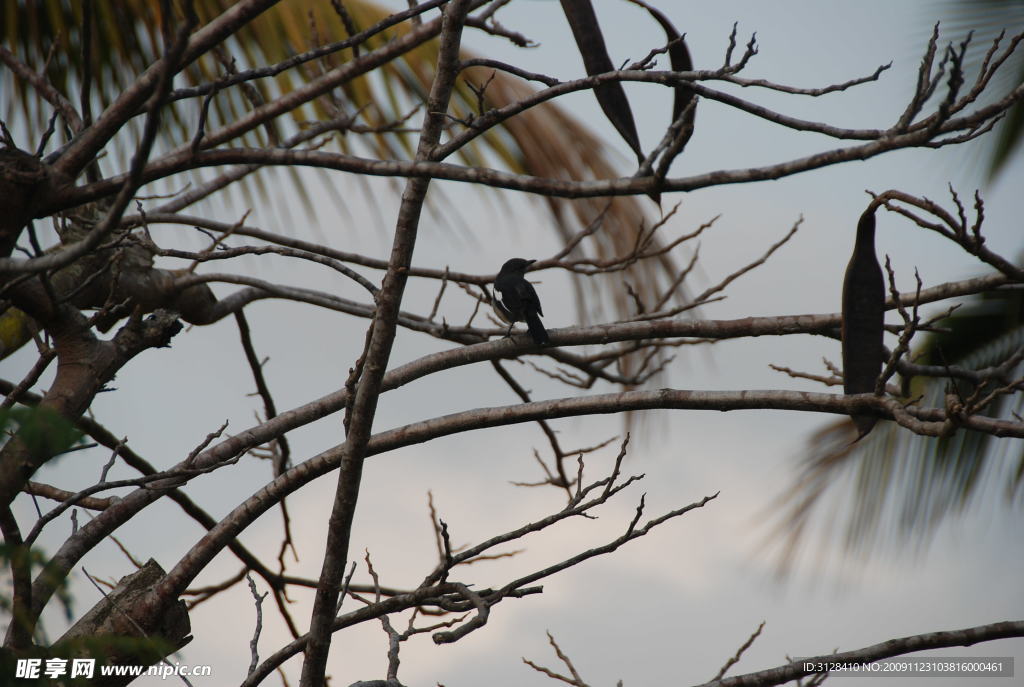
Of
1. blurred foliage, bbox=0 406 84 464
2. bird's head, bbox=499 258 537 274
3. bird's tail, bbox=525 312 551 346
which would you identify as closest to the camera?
blurred foliage, bbox=0 406 84 464

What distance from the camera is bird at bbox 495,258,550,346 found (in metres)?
4.06

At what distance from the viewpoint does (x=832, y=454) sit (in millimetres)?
8719

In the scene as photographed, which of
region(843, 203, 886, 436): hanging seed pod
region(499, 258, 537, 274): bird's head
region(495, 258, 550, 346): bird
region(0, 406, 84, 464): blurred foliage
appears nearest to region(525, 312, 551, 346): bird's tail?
region(495, 258, 550, 346): bird

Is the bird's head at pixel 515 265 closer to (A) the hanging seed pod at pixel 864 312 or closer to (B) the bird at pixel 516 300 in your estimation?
(B) the bird at pixel 516 300

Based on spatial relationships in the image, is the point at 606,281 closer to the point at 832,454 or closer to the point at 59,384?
the point at 59,384

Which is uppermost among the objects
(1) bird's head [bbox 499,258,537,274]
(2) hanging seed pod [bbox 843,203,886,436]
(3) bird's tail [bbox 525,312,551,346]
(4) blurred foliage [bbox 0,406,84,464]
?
(1) bird's head [bbox 499,258,537,274]

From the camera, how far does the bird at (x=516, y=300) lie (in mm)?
4061

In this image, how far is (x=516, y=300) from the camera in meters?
4.28

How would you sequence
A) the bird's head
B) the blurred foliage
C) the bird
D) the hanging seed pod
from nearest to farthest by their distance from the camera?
the blurred foliage < the hanging seed pod < the bird < the bird's head

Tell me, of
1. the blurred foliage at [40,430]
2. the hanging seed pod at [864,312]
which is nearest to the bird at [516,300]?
the hanging seed pod at [864,312]

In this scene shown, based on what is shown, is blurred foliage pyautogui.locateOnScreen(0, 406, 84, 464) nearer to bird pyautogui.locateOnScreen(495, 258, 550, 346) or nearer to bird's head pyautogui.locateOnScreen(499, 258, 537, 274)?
bird pyautogui.locateOnScreen(495, 258, 550, 346)

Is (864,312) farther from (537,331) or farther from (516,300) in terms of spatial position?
(516,300)

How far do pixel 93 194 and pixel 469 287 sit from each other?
1.95 meters

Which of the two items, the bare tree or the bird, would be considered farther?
the bird
